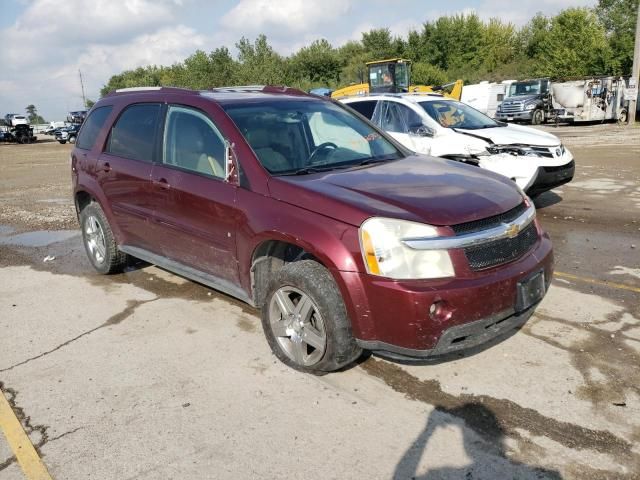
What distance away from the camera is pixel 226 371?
363 cm

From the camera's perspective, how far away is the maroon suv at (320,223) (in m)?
2.97

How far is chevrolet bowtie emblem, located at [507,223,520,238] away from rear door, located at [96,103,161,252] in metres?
2.84

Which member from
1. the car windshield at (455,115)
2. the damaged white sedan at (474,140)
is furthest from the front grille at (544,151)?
the car windshield at (455,115)

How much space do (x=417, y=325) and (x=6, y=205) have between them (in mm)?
10487

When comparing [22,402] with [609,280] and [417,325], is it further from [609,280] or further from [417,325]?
[609,280]

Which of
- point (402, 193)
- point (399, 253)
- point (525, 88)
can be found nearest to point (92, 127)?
point (402, 193)

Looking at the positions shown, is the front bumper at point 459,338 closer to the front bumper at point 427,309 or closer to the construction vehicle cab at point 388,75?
the front bumper at point 427,309

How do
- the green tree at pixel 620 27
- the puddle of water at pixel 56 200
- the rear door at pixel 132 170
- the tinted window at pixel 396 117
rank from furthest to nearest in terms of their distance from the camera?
the green tree at pixel 620 27, the puddle of water at pixel 56 200, the tinted window at pixel 396 117, the rear door at pixel 132 170

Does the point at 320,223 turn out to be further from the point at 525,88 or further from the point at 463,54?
the point at 463,54

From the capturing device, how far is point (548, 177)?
24.2ft

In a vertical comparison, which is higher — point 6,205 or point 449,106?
point 449,106

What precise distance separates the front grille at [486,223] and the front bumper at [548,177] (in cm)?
420

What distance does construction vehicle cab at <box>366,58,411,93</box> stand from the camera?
2200 centimetres

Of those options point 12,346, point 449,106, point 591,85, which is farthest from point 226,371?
point 591,85
